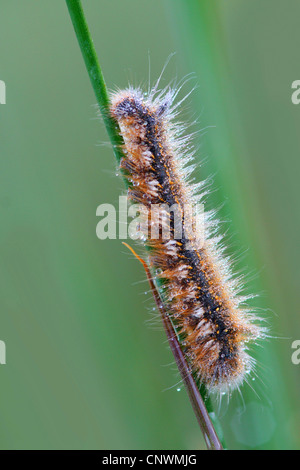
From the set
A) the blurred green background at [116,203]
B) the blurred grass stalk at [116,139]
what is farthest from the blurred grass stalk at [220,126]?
the blurred grass stalk at [116,139]

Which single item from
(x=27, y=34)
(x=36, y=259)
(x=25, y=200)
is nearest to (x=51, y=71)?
(x=27, y=34)

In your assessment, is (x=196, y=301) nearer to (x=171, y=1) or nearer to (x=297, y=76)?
(x=171, y=1)

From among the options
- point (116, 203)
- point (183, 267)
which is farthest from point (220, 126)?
point (116, 203)

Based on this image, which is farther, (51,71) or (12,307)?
(51,71)

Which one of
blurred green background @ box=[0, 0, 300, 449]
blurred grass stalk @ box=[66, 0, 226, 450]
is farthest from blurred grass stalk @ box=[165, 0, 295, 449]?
blurred grass stalk @ box=[66, 0, 226, 450]

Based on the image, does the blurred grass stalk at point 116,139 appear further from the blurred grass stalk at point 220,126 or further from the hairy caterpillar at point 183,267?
the blurred grass stalk at point 220,126

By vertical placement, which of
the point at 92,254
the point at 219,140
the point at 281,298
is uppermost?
the point at 219,140
